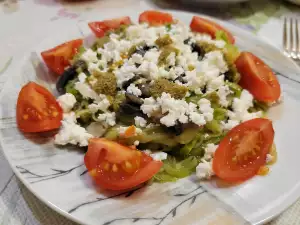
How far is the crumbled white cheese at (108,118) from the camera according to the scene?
155 centimetres

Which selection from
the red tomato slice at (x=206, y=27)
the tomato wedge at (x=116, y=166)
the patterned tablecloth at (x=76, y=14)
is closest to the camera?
the tomato wedge at (x=116, y=166)

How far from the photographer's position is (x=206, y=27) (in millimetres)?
2016

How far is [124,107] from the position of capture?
1.52 metres

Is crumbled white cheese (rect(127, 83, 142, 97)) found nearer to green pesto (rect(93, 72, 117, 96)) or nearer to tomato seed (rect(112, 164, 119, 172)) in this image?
green pesto (rect(93, 72, 117, 96))

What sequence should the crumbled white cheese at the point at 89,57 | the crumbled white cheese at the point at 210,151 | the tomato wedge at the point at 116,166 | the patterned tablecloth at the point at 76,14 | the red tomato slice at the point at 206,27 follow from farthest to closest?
the patterned tablecloth at the point at 76,14
the red tomato slice at the point at 206,27
the crumbled white cheese at the point at 89,57
the crumbled white cheese at the point at 210,151
the tomato wedge at the point at 116,166

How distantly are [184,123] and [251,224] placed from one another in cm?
46

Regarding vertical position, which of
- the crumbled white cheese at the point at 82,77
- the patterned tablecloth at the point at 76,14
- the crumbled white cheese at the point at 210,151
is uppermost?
the crumbled white cheese at the point at 82,77

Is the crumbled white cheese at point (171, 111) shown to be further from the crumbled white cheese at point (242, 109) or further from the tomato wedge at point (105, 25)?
the tomato wedge at point (105, 25)

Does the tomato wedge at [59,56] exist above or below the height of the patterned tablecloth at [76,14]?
above

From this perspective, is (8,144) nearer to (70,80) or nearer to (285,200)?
(70,80)

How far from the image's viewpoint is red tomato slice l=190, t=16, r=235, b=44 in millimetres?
1997

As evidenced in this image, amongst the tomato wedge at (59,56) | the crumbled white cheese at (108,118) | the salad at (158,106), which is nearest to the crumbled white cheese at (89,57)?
the salad at (158,106)

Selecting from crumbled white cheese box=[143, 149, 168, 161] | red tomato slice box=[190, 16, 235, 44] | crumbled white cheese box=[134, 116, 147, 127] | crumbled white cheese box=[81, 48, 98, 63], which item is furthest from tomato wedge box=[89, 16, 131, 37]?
crumbled white cheese box=[143, 149, 168, 161]

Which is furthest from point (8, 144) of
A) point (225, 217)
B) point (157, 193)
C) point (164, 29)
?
point (164, 29)
